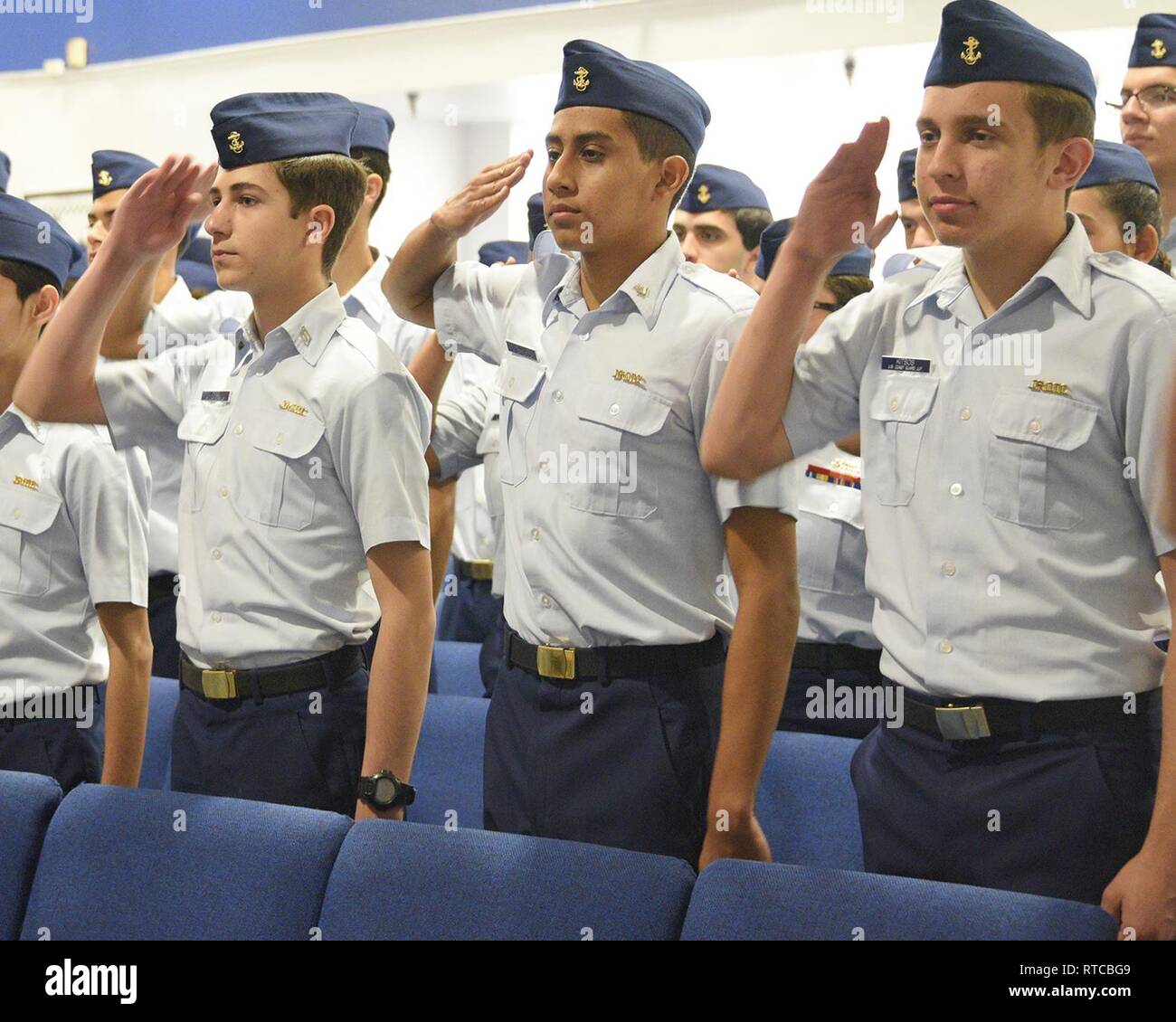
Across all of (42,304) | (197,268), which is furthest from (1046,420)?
(197,268)

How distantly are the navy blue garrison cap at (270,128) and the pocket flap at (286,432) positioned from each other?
0.43 metres

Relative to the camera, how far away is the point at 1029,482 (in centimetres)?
178

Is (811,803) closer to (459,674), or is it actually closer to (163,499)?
(459,674)

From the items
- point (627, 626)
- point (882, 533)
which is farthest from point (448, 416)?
point (882, 533)

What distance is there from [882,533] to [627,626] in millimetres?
410

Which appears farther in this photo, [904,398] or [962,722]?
[904,398]

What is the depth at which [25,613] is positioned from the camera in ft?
8.67

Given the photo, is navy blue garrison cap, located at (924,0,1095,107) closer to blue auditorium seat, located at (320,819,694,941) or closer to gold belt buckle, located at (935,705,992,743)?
gold belt buckle, located at (935,705,992,743)

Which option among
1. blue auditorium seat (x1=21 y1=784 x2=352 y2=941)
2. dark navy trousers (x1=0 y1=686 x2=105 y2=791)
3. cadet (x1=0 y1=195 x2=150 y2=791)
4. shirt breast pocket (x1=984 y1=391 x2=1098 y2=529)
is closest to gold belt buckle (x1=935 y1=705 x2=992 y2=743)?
shirt breast pocket (x1=984 y1=391 x2=1098 y2=529)

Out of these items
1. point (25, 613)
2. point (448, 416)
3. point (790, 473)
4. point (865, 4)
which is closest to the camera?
point (790, 473)

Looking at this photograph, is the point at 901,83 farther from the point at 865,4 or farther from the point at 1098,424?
the point at 1098,424

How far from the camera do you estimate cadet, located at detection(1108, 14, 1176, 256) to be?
3076 millimetres

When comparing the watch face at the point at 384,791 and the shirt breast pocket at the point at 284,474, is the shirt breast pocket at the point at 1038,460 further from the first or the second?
the shirt breast pocket at the point at 284,474

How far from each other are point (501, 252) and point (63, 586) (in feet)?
9.00
